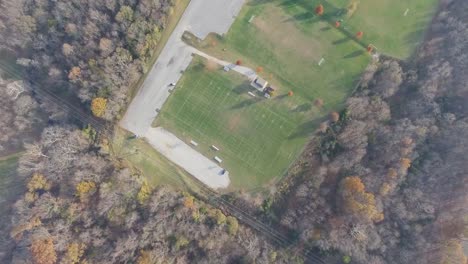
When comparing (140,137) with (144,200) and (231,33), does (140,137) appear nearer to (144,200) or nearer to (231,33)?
(144,200)

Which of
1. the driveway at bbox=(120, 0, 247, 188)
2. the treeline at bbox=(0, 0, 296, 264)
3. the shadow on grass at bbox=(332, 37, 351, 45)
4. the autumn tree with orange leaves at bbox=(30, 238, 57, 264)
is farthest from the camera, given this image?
the shadow on grass at bbox=(332, 37, 351, 45)

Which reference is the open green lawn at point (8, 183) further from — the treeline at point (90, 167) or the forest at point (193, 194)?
the treeline at point (90, 167)

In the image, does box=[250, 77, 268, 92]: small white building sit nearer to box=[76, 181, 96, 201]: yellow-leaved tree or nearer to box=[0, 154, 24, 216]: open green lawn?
box=[76, 181, 96, 201]: yellow-leaved tree

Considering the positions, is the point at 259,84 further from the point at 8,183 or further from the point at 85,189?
the point at 8,183

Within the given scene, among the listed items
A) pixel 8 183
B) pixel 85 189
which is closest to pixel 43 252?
pixel 85 189

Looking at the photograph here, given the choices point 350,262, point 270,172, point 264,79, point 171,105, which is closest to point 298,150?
point 270,172

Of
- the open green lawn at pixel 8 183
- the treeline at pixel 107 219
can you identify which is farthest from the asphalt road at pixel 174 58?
the open green lawn at pixel 8 183

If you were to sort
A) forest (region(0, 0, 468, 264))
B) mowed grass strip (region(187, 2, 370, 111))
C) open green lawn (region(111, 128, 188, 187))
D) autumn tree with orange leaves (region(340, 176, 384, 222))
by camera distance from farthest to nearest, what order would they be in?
mowed grass strip (region(187, 2, 370, 111)) < open green lawn (region(111, 128, 188, 187)) < forest (region(0, 0, 468, 264)) < autumn tree with orange leaves (region(340, 176, 384, 222))

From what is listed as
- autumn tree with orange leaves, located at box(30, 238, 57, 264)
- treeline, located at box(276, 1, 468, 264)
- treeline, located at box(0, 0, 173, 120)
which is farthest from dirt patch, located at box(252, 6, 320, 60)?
autumn tree with orange leaves, located at box(30, 238, 57, 264)
